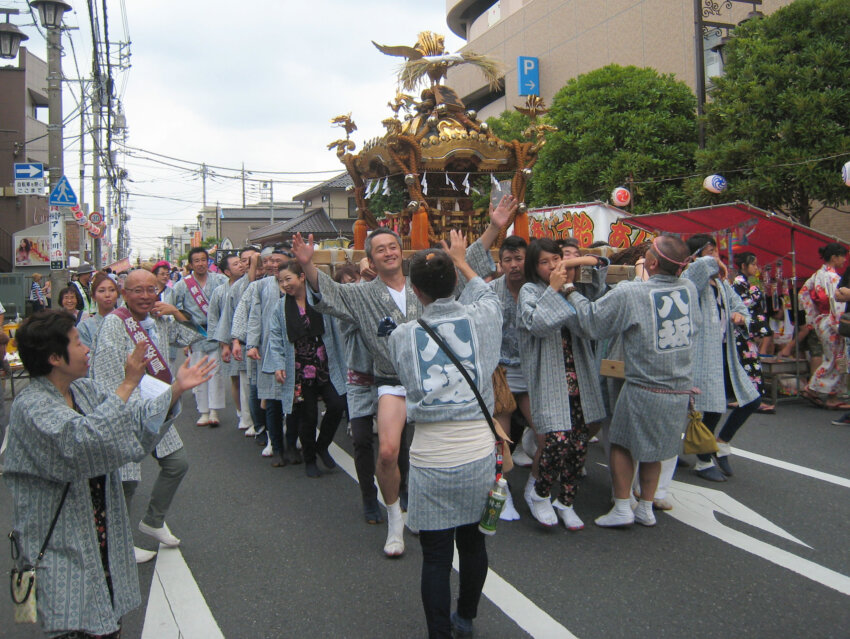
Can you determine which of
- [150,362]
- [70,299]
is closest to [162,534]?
[150,362]

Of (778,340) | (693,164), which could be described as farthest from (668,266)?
(693,164)

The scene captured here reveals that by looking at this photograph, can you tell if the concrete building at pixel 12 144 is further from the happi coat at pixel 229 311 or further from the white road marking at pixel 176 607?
→ the white road marking at pixel 176 607

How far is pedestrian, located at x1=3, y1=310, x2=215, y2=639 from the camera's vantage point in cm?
213

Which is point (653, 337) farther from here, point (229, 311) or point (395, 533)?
point (229, 311)

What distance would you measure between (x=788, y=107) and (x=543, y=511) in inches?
408

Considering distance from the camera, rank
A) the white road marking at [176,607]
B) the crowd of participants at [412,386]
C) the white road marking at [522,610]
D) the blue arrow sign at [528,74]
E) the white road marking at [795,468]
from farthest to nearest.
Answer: the blue arrow sign at [528,74]
the white road marking at [795,468]
the white road marking at [176,607]
the white road marking at [522,610]
the crowd of participants at [412,386]

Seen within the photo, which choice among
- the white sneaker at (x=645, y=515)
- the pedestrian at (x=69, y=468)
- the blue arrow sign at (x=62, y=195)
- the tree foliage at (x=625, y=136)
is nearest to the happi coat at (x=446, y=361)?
the pedestrian at (x=69, y=468)

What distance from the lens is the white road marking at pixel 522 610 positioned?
2906 millimetres

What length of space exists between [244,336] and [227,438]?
132 cm

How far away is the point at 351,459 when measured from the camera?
584cm

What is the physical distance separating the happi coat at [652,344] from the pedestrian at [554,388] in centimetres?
19

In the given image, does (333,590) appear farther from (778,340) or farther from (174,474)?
(778,340)

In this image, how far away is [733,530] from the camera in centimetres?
400

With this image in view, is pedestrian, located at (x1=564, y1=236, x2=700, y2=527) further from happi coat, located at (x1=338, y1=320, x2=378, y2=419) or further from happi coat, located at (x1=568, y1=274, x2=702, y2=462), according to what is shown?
happi coat, located at (x1=338, y1=320, x2=378, y2=419)
